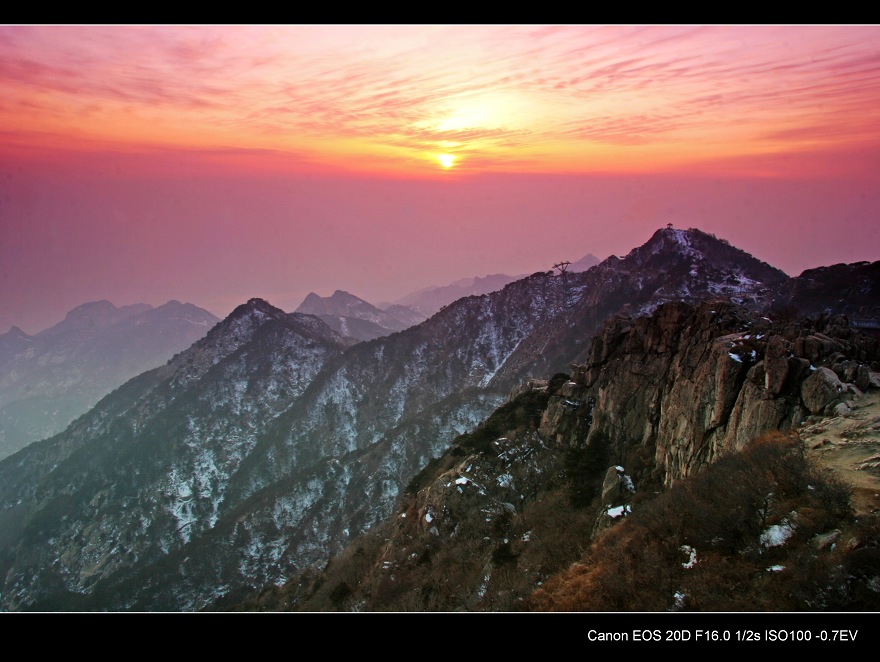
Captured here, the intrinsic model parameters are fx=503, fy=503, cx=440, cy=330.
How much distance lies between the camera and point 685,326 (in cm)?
4788

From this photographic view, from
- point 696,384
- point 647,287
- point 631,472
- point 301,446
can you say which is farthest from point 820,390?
point 301,446

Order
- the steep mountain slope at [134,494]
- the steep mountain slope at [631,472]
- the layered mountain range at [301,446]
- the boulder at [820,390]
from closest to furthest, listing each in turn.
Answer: the steep mountain slope at [631,472], the boulder at [820,390], the layered mountain range at [301,446], the steep mountain slope at [134,494]

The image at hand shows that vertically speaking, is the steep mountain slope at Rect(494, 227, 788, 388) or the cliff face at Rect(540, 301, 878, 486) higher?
the cliff face at Rect(540, 301, 878, 486)

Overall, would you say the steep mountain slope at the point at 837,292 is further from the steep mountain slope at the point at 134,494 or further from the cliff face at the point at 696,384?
the steep mountain slope at the point at 134,494

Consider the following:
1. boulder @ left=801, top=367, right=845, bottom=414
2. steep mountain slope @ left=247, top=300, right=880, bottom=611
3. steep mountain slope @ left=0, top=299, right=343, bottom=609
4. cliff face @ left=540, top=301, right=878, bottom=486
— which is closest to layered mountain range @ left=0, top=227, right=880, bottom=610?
steep mountain slope @ left=0, top=299, right=343, bottom=609

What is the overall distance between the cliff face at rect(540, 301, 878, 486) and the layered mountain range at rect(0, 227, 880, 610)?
63.5 meters

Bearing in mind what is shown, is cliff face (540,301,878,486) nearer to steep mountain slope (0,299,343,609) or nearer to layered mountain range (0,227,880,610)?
layered mountain range (0,227,880,610)

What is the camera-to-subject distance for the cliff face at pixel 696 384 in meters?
29.5

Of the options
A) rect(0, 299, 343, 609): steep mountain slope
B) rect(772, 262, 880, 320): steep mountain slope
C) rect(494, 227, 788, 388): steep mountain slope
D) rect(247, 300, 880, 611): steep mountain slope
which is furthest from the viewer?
rect(0, 299, 343, 609): steep mountain slope

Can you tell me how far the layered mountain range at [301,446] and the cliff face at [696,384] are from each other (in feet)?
208

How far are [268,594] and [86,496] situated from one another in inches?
4995

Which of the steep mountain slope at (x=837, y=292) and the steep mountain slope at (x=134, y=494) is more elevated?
the steep mountain slope at (x=837, y=292)

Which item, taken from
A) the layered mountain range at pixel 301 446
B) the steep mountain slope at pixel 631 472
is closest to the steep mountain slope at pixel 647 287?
the layered mountain range at pixel 301 446

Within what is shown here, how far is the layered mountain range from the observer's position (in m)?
126
